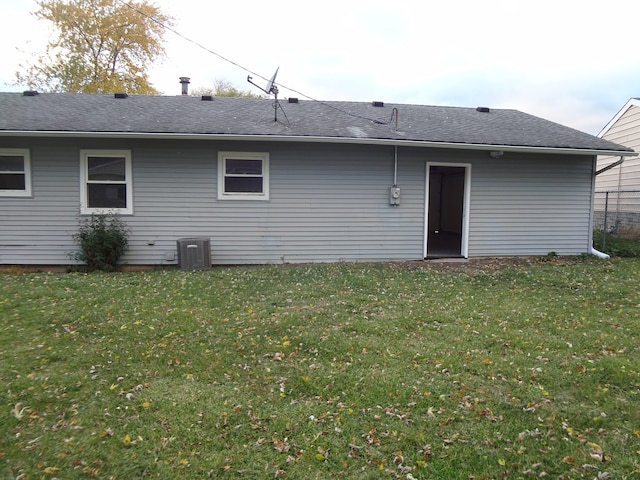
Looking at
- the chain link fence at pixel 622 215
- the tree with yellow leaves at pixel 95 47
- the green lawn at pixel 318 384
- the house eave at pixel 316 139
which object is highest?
the tree with yellow leaves at pixel 95 47

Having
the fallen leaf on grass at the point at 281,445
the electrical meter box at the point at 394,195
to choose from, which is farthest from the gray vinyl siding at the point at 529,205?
the fallen leaf on grass at the point at 281,445

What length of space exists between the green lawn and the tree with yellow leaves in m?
19.8

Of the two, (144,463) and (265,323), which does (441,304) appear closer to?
(265,323)

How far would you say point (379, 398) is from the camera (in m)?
3.12

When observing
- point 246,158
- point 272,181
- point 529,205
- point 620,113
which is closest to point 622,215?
point 620,113

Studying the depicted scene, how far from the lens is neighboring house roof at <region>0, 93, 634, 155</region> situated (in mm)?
8016

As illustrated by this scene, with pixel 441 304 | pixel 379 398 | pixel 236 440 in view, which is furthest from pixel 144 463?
pixel 441 304

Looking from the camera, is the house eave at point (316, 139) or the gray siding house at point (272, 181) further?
the gray siding house at point (272, 181)

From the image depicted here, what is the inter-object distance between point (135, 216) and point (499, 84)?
14.7 m

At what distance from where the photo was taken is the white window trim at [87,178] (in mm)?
8281

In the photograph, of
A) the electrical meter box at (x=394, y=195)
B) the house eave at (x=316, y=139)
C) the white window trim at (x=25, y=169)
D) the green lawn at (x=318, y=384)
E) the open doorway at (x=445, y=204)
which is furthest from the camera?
the open doorway at (x=445, y=204)

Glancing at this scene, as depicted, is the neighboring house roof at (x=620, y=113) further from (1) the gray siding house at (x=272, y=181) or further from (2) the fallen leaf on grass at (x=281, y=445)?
(2) the fallen leaf on grass at (x=281, y=445)

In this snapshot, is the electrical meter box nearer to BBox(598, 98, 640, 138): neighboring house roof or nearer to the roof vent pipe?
the roof vent pipe

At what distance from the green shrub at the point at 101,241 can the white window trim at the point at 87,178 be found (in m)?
0.14
